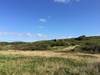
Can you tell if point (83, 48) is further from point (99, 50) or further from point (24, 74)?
point (24, 74)

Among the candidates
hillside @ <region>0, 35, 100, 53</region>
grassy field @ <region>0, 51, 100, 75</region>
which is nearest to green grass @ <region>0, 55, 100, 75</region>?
grassy field @ <region>0, 51, 100, 75</region>

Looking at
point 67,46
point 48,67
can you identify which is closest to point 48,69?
point 48,67

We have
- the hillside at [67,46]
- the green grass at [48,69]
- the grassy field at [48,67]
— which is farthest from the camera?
the hillside at [67,46]

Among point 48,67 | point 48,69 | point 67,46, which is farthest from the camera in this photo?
point 67,46

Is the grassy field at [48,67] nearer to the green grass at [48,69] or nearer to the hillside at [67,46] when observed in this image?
the green grass at [48,69]

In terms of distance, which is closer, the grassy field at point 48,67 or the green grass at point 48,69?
the green grass at point 48,69

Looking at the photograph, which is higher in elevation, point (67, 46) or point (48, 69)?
point (67, 46)

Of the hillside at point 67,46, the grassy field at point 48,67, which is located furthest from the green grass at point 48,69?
the hillside at point 67,46

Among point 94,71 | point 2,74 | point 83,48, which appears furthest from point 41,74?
point 83,48

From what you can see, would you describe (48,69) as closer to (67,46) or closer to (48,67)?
(48,67)

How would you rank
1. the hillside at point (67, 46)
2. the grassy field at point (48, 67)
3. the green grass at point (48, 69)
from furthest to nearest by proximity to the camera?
the hillside at point (67, 46)
the grassy field at point (48, 67)
the green grass at point (48, 69)

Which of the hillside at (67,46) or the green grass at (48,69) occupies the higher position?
the hillside at (67,46)

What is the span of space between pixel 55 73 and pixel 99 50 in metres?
42.0

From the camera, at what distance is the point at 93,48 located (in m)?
56.5
